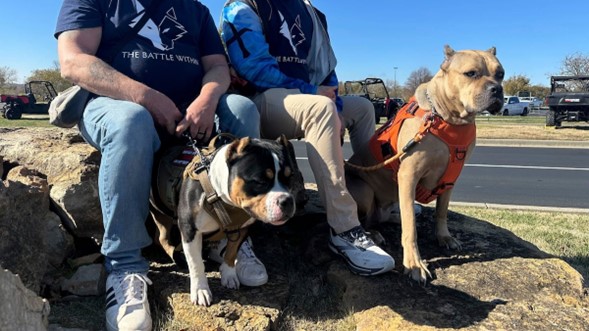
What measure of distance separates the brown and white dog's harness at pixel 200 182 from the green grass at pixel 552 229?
2577 mm

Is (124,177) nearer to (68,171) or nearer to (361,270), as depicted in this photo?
(68,171)

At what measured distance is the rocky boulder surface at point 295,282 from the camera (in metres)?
2.27

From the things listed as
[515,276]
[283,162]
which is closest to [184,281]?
[283,162]

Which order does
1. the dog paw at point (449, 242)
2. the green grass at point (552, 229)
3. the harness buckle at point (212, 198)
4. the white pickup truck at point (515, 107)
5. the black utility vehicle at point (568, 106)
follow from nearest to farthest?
1. the harness buckle at point (212, 198)
2. the dog paw at point (449, 242)
3. the green grass at point (552, 229)
4. the black utility vehicle at point (568, 106)
5. the white pickup truck at point (515, 107)

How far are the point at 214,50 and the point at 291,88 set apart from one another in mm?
523

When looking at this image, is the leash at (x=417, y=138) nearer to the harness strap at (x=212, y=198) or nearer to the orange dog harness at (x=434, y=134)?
the orange dog harness at (x=434, y=134)

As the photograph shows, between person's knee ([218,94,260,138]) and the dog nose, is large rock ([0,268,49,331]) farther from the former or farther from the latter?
person's knee ([218,94,260,138])

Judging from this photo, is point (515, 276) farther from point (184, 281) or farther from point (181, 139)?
point (181, 139)

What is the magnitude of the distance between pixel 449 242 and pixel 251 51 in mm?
1742

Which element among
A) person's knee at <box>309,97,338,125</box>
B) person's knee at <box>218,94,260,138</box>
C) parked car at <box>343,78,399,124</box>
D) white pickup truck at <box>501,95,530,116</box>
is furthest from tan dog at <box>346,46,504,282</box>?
white pickup truck at <box>501,95,530,116</box>

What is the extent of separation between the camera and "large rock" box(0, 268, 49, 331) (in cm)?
158

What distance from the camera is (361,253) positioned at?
8.50ft

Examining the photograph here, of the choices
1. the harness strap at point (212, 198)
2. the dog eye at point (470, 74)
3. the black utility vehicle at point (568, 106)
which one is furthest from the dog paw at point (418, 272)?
the black utility vehicle at point (568, 106)

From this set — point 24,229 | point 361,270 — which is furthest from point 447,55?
point 24,229
